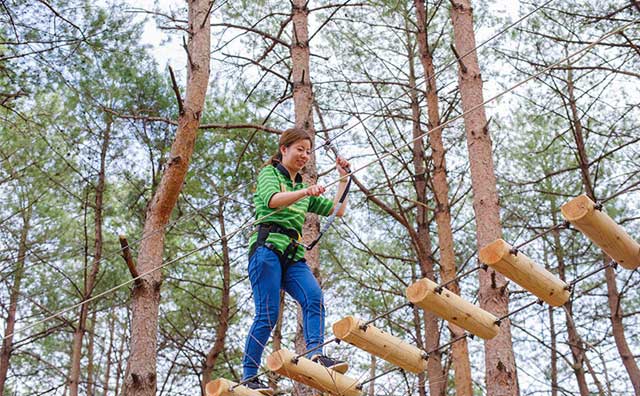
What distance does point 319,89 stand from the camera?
8.34 metres

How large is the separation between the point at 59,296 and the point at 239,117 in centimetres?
384

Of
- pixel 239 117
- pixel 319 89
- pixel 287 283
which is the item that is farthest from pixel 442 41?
pixel 287 283

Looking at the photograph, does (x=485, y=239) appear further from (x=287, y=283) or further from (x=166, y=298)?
(x=166, y=298)

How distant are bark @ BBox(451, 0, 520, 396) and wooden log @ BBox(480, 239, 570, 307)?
1.66 metres

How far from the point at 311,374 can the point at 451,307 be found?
67cm

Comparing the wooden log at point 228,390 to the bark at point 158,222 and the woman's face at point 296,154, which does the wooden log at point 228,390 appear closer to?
the bark at point 158,222

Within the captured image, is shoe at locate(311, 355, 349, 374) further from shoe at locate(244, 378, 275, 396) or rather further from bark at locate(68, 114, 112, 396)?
bark at locate(68, 114, 112, 396)

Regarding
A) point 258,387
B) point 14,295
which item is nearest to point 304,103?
point 258,387

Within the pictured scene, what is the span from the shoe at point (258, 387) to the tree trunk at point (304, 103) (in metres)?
1.48

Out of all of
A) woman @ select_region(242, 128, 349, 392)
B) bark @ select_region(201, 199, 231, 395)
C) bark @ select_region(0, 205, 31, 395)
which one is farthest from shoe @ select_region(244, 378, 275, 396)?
bark @ select_region(0, 205, 31, 395)

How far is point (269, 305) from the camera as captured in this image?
3.83 meters

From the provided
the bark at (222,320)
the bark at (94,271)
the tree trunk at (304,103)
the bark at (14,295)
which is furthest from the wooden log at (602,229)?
the bark at (14,295)

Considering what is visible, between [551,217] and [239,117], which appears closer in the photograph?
[239,117]

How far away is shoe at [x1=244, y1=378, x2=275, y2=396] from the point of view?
3.71m
